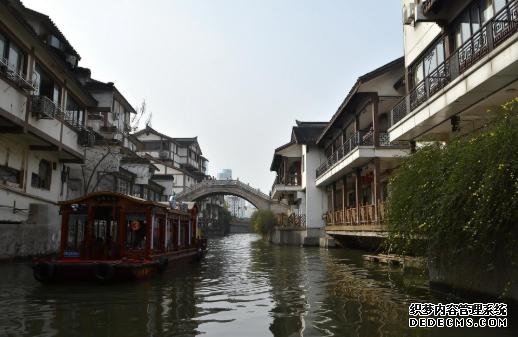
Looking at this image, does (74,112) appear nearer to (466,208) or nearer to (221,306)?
(221,306)

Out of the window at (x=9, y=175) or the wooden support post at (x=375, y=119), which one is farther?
the wooden support post at (x=375, y=119)

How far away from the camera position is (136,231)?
1475 centimetres

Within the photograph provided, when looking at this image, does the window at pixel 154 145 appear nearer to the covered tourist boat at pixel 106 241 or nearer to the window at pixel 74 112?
the window at pixel 74 112

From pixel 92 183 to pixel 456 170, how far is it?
24.6 metres

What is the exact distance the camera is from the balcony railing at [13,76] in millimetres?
15789

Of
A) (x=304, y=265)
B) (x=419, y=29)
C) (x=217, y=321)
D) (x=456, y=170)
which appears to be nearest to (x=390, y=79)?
(x=419, y=29)

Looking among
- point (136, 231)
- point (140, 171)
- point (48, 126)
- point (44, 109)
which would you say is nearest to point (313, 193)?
point (140, 171)

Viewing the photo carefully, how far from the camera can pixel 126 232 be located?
14.1 m

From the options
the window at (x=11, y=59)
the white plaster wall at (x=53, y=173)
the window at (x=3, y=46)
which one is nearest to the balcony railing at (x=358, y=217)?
the window at (x=11, y=59)

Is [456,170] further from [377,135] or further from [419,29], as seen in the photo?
[377,135]

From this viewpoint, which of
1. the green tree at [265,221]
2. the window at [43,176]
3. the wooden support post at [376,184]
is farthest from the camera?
the green tree at [265,221]

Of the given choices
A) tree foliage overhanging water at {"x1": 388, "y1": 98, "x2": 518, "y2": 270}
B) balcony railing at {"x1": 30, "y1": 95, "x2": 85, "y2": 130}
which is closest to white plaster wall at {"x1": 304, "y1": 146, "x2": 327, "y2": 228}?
balcony railing at {"x1": 30, "y1": 95, "x2": 85, "y2": 130}

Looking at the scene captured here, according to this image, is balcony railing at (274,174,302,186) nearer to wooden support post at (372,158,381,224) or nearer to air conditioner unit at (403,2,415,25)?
wooden support post at (372,158,381,224)

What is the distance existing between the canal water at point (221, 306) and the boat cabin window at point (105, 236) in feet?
5.54
